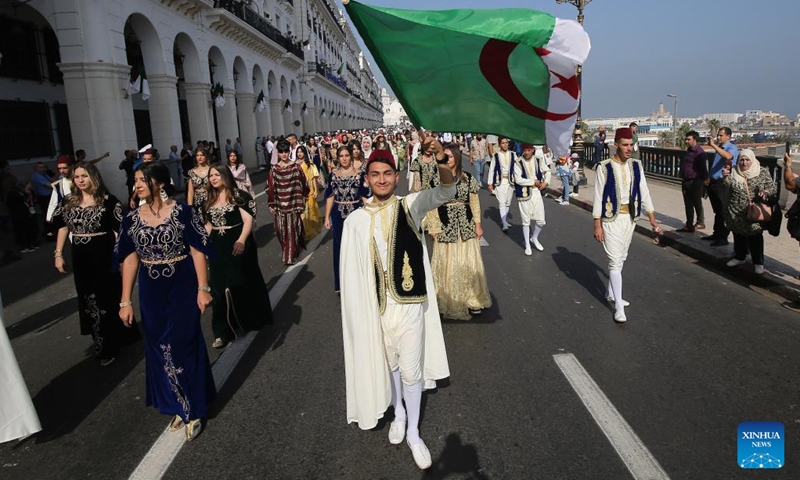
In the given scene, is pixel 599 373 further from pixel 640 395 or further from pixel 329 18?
pixel 329 18

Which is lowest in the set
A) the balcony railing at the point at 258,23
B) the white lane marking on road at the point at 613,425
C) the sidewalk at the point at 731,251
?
the white lane marking on road at the point at 613,425

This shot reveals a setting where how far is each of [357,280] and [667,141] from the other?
231 ft

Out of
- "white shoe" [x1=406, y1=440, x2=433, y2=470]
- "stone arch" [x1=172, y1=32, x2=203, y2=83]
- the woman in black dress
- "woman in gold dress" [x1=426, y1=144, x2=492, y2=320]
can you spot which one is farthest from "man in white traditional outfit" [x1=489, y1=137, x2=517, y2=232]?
"stone arch" [x1=172, y1=32, x2=203, y2=83]

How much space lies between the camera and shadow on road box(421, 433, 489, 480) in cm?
322

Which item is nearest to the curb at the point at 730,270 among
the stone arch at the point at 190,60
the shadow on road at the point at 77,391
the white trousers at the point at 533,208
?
the white trousers at the point at 533,208

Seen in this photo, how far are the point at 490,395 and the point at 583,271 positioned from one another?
4.22 meters

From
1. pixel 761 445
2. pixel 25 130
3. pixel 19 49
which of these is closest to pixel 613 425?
pixel 761 445

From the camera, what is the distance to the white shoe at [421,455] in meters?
3.28

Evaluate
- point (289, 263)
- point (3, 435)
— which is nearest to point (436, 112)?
point (3, 435)

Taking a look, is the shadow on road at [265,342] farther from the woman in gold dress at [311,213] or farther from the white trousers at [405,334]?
the woman in gold dress at [311,213]

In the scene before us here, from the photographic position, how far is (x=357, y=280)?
3355 mm

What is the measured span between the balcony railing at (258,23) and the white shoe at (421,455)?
2511 cm

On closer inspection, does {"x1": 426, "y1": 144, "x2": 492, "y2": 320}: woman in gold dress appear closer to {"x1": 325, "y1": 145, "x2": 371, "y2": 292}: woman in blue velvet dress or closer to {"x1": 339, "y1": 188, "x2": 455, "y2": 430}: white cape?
{"x1": 325, "y1": 145, "x2": 371, "y2": 292}: woman in blue velvet dress

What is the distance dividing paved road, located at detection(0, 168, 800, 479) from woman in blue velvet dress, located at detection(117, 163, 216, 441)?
30 centimetres
